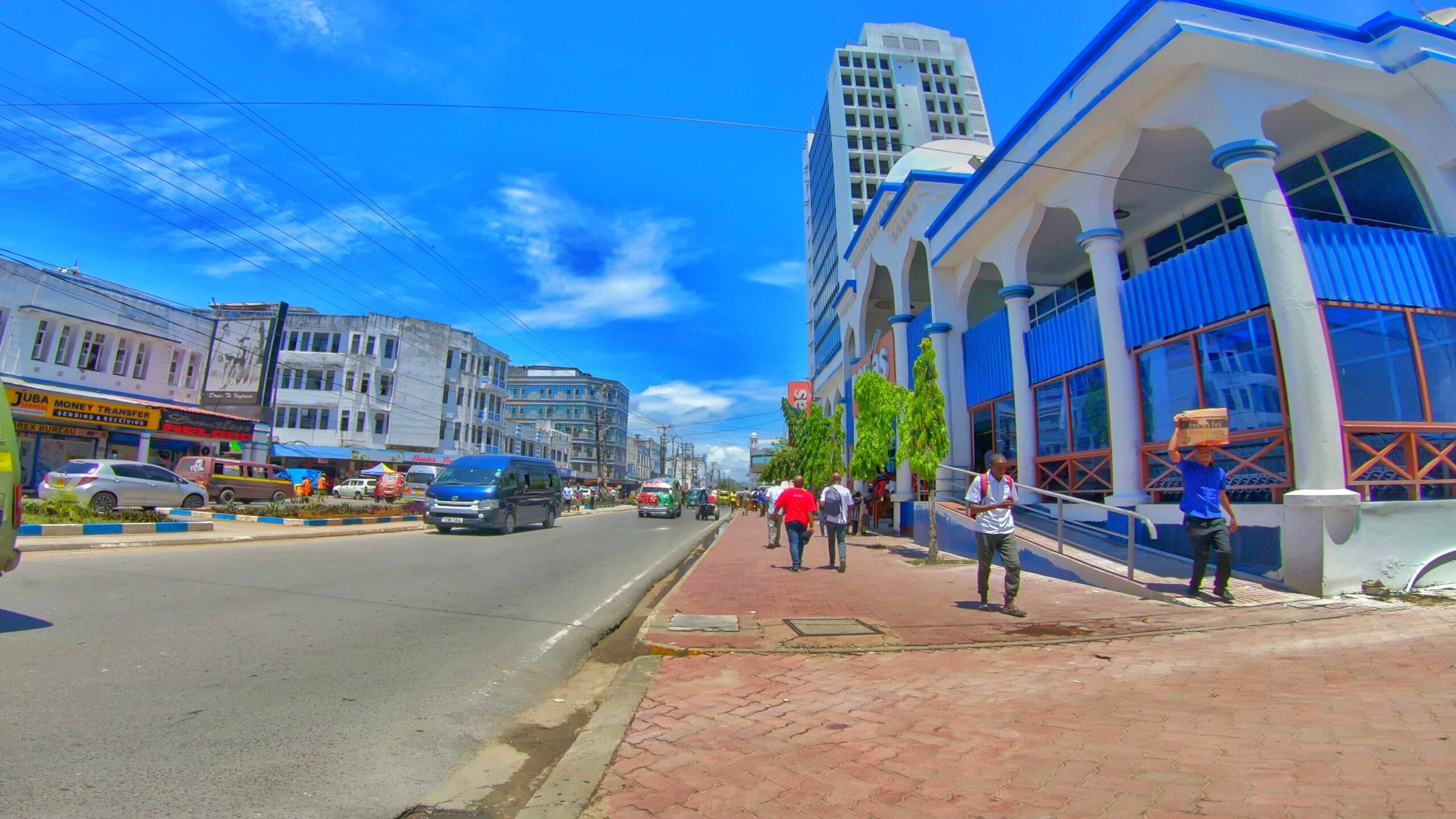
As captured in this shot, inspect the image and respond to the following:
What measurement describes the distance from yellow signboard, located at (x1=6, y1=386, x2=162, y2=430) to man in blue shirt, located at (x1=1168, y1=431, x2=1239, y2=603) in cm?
3130

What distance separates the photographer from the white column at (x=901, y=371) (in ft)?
69.3

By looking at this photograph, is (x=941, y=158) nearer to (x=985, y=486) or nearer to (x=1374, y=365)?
(x=1374, y=365)

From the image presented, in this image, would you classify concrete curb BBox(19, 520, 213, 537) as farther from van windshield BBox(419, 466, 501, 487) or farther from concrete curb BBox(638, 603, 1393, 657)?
concrete curb BBox(638, 603, 1393, 657)

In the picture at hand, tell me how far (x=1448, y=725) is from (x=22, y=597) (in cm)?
1121

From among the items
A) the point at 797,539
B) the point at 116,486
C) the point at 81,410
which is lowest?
the point at 797,539

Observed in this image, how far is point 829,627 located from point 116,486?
1985cm

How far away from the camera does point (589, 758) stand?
3393mm

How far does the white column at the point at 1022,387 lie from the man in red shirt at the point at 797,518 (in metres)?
5.70

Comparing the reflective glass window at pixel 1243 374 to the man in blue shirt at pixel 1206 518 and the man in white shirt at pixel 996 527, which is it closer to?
the man in blue shirt at pixel 1206 518

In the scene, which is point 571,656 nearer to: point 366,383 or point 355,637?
point 355,637

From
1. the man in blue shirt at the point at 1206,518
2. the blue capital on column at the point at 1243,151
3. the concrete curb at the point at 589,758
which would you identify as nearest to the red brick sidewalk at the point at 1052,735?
the concrete curb at the point at 589,758

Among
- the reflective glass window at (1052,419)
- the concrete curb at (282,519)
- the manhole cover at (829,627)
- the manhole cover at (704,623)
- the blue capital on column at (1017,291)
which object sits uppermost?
the blue capital on column at (1017,291)

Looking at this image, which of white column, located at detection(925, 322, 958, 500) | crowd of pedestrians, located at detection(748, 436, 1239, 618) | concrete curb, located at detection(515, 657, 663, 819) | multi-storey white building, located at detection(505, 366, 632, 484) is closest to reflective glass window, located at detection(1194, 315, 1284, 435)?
crowd of pedestrians, located at detection(748, 436, 1239, 618)

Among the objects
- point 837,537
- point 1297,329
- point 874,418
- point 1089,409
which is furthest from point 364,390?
point 1297,329
